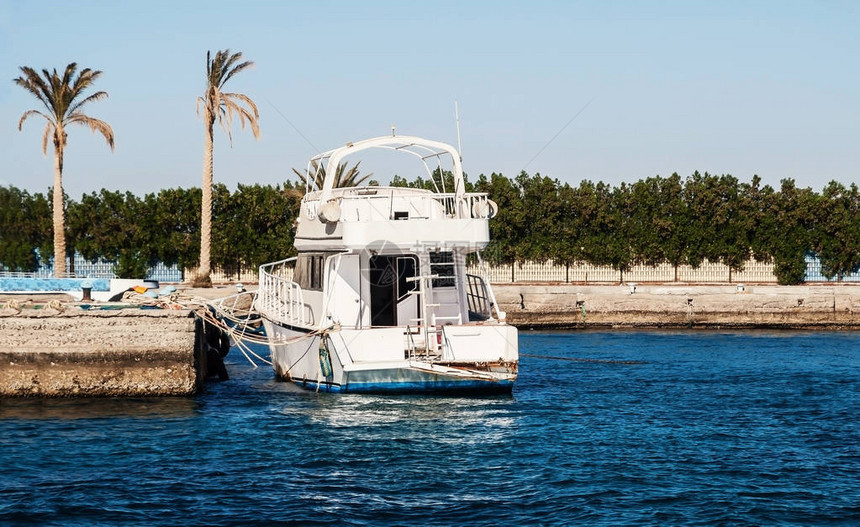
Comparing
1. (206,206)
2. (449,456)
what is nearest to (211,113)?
(206,206)

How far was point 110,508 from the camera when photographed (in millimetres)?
14328

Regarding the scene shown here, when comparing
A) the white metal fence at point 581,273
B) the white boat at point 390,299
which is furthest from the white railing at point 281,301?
the white metal fence at point 581,273

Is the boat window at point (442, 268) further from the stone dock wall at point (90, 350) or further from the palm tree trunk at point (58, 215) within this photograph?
the palm tree trunk at point (58, 215)

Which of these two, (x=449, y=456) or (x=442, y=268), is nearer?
(x=449, y=456)

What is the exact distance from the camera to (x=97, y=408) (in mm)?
20797

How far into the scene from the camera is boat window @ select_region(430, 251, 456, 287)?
77.3 ft

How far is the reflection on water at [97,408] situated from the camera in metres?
20.2

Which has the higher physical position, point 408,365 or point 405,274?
point 405,274

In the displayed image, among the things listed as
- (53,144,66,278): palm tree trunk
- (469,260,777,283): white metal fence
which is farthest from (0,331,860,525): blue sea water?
(469,260,777,283): white metal fence

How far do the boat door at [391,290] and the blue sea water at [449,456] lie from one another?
2237mm

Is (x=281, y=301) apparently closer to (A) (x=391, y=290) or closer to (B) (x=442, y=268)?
(A) (x=391, y=290)

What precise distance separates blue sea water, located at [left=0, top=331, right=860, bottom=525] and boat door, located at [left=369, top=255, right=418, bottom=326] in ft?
7.34

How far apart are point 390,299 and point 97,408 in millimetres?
6608

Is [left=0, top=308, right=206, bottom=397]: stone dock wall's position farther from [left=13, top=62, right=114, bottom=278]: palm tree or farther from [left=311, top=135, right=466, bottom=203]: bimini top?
[left=13, top=62, right=114, bottom=278]: palm tree
